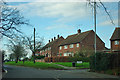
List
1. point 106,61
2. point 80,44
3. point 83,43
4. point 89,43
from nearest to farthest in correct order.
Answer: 1. point 106,61
2. point 80,44
3. point 83,43
4. point 89,43

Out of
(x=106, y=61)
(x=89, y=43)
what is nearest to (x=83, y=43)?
(x=89, y=43)

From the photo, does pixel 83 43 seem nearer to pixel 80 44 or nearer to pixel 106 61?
pixel 80 44

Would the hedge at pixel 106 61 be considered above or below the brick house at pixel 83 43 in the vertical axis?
below

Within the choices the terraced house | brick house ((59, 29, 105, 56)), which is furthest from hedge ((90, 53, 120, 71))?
brick house ((59, 29, 105, 56))

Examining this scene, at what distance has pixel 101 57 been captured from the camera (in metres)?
19.8

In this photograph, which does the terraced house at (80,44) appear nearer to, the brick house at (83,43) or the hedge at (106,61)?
the brick house at (83,43)

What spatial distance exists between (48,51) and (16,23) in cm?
5094

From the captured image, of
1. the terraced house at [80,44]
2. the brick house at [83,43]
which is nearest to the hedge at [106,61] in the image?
the terraced house at [80,44]

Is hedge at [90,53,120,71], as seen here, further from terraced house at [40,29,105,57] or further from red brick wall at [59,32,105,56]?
red brick wall at [59,32,105,56]

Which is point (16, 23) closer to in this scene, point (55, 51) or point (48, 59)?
point (48, 59)

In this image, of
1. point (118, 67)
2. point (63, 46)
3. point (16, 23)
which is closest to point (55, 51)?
point (63, 46)

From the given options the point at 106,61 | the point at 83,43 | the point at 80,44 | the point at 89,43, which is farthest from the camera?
the point at 89,43

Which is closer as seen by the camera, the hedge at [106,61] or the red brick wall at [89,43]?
the hedge at [106,61]

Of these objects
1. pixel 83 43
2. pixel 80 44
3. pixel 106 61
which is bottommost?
pixel 106 61
